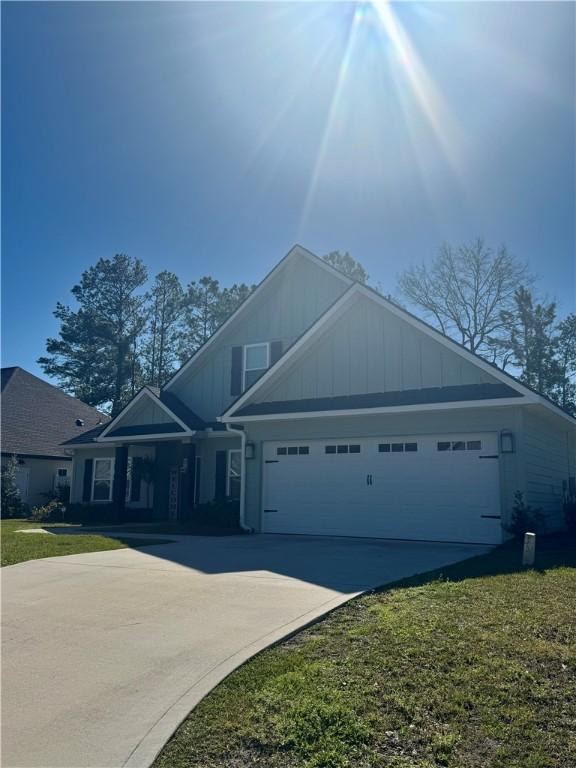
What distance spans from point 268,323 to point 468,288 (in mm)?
18784

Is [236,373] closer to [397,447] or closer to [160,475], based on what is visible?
[160,475]

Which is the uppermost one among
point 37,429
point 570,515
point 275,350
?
point 275,350

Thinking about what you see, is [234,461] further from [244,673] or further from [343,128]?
[244,673]

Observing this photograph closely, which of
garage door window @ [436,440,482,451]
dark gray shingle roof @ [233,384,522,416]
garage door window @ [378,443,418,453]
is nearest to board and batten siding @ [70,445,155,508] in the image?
dark gray shingle roof @ [233,384,522,416]

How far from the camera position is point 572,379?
124 feet

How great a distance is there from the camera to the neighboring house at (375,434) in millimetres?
12273

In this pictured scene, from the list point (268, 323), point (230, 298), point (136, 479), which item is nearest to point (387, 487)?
point (268, 323)

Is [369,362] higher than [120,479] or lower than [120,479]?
higher

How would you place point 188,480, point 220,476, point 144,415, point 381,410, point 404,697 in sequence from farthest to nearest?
1. point 144,415
2. point 220,476
3. point 188,480
4. point 381,410
5. point 404,697

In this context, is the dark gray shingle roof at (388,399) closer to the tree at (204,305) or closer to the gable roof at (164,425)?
the gable roof at (164,425)

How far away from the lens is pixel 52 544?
12.3 metres

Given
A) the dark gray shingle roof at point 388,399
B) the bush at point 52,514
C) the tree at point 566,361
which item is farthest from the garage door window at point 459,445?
the tree at point 566,361

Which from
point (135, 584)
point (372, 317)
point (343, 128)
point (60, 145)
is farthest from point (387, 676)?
point (60, 145)

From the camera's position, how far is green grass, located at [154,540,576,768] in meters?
3.40
